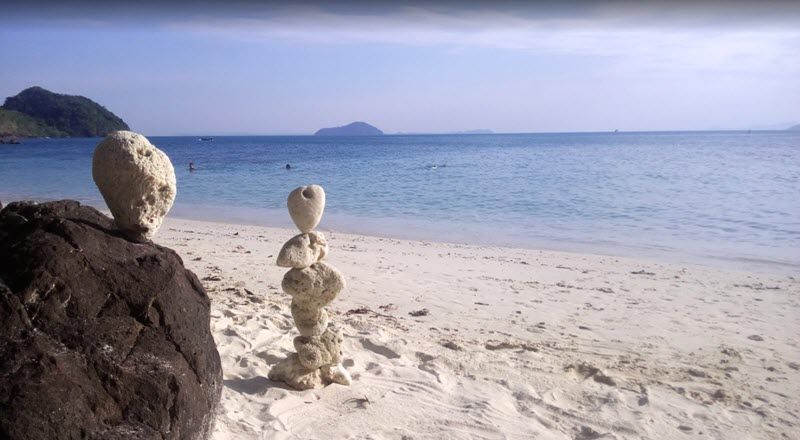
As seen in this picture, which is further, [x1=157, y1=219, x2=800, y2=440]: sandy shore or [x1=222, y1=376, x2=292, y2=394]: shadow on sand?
[x1=222, y1=376, x2=292, y2=394]: shadow on sand

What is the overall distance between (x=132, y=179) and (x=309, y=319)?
2106 millimetres

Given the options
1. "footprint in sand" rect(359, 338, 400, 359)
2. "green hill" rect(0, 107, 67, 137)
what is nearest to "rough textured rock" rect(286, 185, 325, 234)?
"footprint in sand" rect(359, 338, 400, 359)

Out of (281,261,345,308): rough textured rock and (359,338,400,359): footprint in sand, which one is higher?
(281,261,345,308): rough textured rock

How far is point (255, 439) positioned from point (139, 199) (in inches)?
67.7

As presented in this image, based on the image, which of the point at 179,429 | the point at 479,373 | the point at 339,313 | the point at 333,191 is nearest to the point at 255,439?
the point at 179,429

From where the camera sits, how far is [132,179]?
3.63m

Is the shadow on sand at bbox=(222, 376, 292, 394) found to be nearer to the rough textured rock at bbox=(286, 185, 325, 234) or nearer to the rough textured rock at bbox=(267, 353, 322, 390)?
the rough textured rock at bbox=(267, 353, 322, 390)

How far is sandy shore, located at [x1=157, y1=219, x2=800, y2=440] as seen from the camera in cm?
486

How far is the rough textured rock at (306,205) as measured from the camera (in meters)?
5.03

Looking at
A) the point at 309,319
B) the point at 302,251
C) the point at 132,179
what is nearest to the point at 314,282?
the point at 302,251

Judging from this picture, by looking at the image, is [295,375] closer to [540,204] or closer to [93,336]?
[93,336]

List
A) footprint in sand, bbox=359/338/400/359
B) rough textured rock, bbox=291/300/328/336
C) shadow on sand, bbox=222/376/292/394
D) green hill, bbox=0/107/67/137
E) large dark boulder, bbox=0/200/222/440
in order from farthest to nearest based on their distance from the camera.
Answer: green hill, bbox=0/107/67/137 < footprint in sand, bbox=359/338/400/359 < rough textured rock, bbox=291/300/328/336 < shadow on sand, bbox=222/376/292/394 < large dark boulder, bbox=0/200/222/440

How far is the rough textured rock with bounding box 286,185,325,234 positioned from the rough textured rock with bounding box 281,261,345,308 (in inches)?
13.6

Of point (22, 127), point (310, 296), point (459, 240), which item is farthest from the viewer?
point (22, 127)
